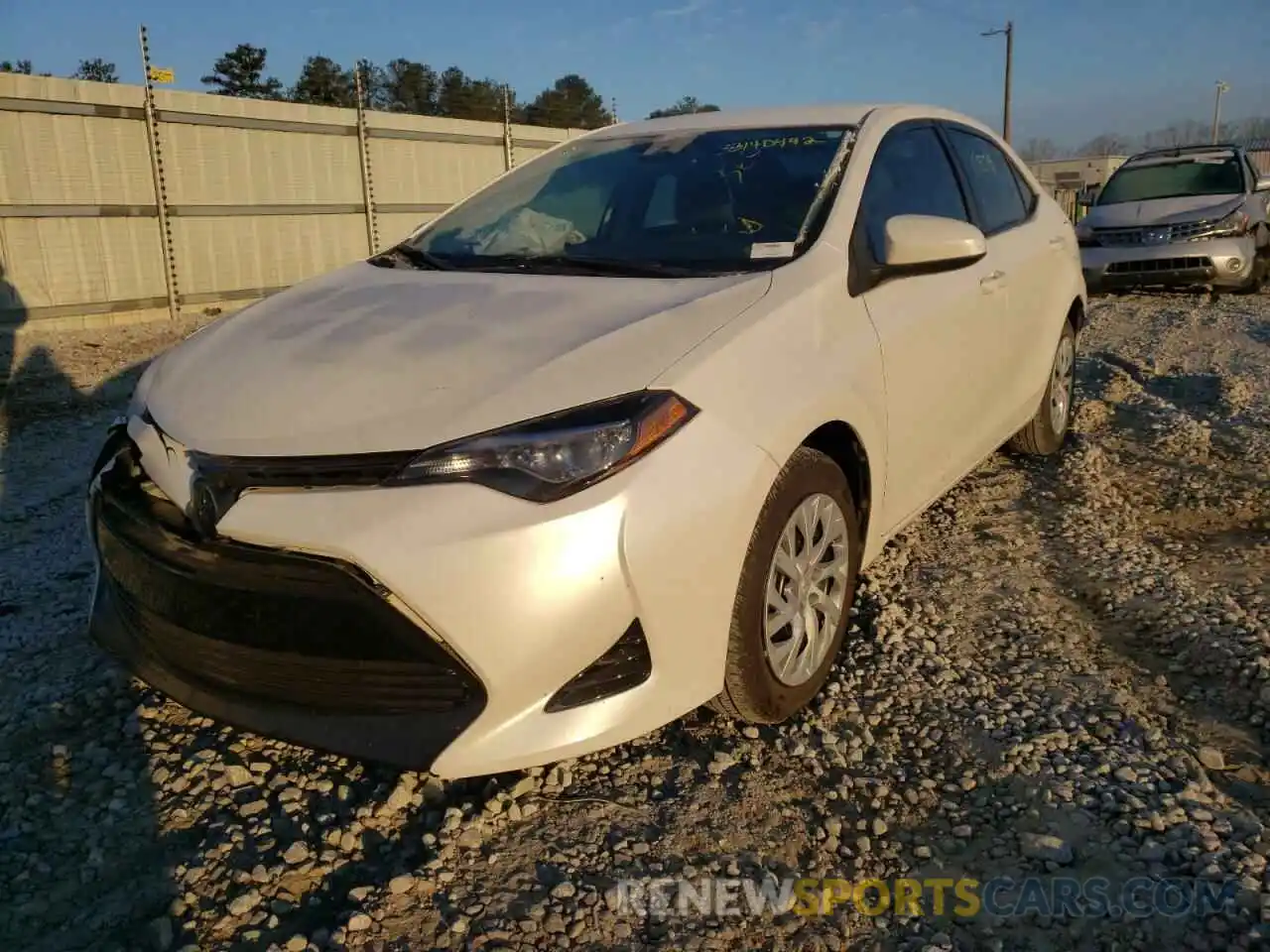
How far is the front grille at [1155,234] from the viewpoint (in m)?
11.0

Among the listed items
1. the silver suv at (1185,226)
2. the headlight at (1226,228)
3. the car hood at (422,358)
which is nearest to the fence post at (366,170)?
the silver suv at (1185,226)

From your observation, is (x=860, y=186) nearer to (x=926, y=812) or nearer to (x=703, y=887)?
(x=926, y=812)

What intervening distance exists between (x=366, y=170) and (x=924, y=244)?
11.7m

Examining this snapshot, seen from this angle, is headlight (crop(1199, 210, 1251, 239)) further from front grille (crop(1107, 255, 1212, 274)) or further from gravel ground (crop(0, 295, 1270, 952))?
gravel ground (crop(0, 295, 1270, 952))

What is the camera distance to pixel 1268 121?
93250 millimetres

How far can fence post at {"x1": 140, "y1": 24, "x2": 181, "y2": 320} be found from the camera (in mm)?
10688

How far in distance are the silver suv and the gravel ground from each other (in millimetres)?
8380

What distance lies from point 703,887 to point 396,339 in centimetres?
146

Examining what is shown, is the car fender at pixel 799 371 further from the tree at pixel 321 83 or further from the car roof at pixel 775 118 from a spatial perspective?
the tree at pixel 321 83

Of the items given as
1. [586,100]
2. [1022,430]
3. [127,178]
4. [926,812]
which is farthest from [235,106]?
[586,100]

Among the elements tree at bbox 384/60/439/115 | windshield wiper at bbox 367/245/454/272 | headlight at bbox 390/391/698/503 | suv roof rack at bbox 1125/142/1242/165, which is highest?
tree at bbox 384/60/439/115

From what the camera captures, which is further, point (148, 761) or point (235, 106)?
point (235, 106)

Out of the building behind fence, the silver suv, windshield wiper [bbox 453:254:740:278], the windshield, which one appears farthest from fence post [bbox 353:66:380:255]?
windshield wiper [bbox 453:254:740:278]

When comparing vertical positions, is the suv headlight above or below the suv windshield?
below
